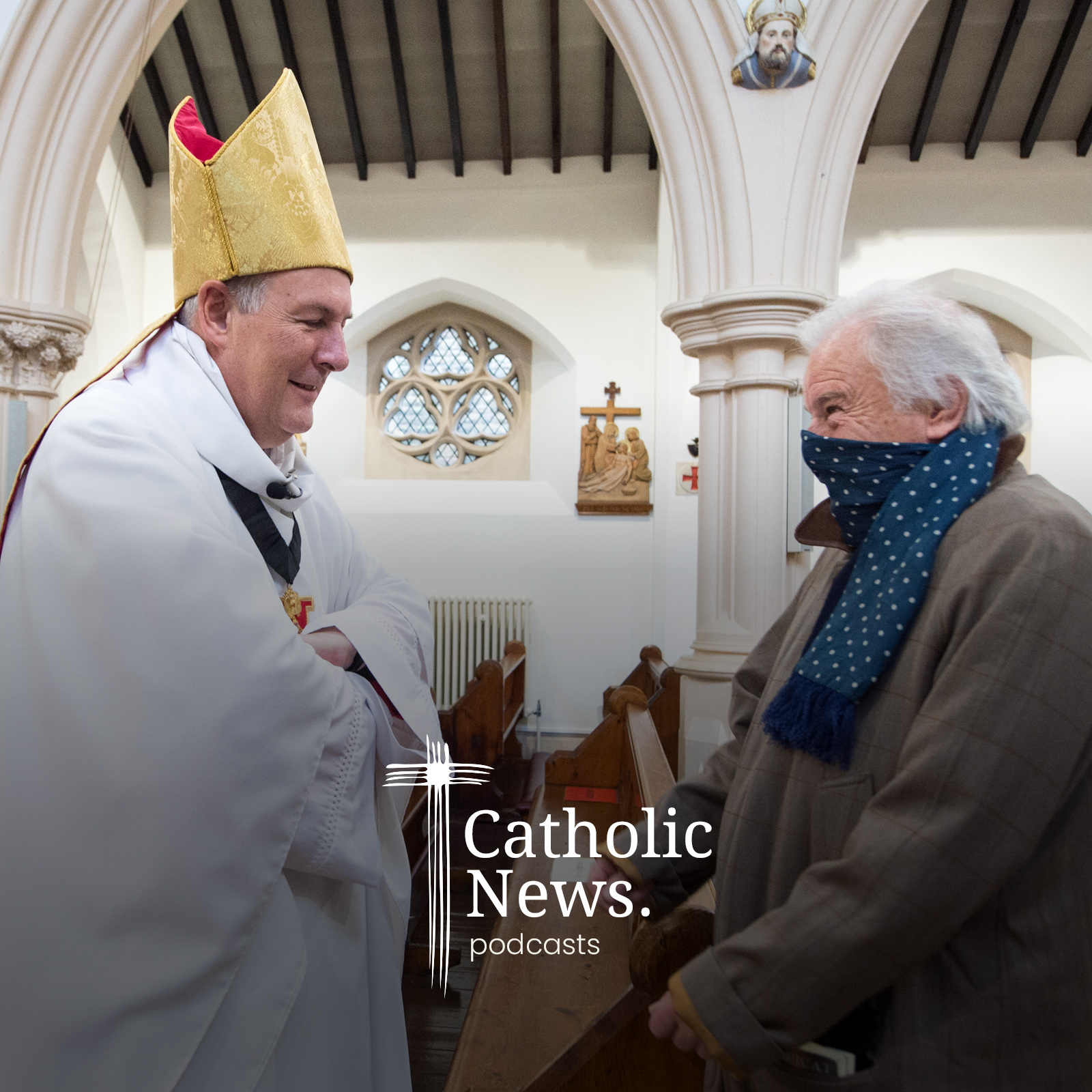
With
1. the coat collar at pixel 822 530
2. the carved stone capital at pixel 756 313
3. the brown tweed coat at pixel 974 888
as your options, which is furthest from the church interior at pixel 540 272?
the brown tweed coat at pixel 974 888

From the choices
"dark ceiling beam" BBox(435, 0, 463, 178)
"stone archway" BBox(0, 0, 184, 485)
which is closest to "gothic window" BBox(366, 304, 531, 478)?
"dark ceiling beam" BBox(435, 0, 463, 178)

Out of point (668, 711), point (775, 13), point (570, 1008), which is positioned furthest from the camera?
point (668, 711)

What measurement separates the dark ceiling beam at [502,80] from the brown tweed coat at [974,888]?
599cm

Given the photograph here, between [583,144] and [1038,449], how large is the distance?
4358mm

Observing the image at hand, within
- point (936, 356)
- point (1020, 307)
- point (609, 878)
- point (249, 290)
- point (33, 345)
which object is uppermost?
point (1020, 307)

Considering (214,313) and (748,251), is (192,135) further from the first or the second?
(748,251)

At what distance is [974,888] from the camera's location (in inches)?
33.6

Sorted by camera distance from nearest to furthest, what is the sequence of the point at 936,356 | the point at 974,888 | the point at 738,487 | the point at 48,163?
the point at 974,888 → the point at 936,356 → the point at 738,487 → the point at 48,163

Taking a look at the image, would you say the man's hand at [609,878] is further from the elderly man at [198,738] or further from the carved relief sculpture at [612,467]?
the carved relief sculpture at [612,467]

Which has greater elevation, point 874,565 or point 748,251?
point 748,251

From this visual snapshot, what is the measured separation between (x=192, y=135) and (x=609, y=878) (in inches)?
51.8

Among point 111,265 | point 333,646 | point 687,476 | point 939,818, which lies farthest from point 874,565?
point 111,265

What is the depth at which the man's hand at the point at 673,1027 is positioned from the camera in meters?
0.92

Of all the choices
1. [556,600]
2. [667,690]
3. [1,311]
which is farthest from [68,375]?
[667,690]
